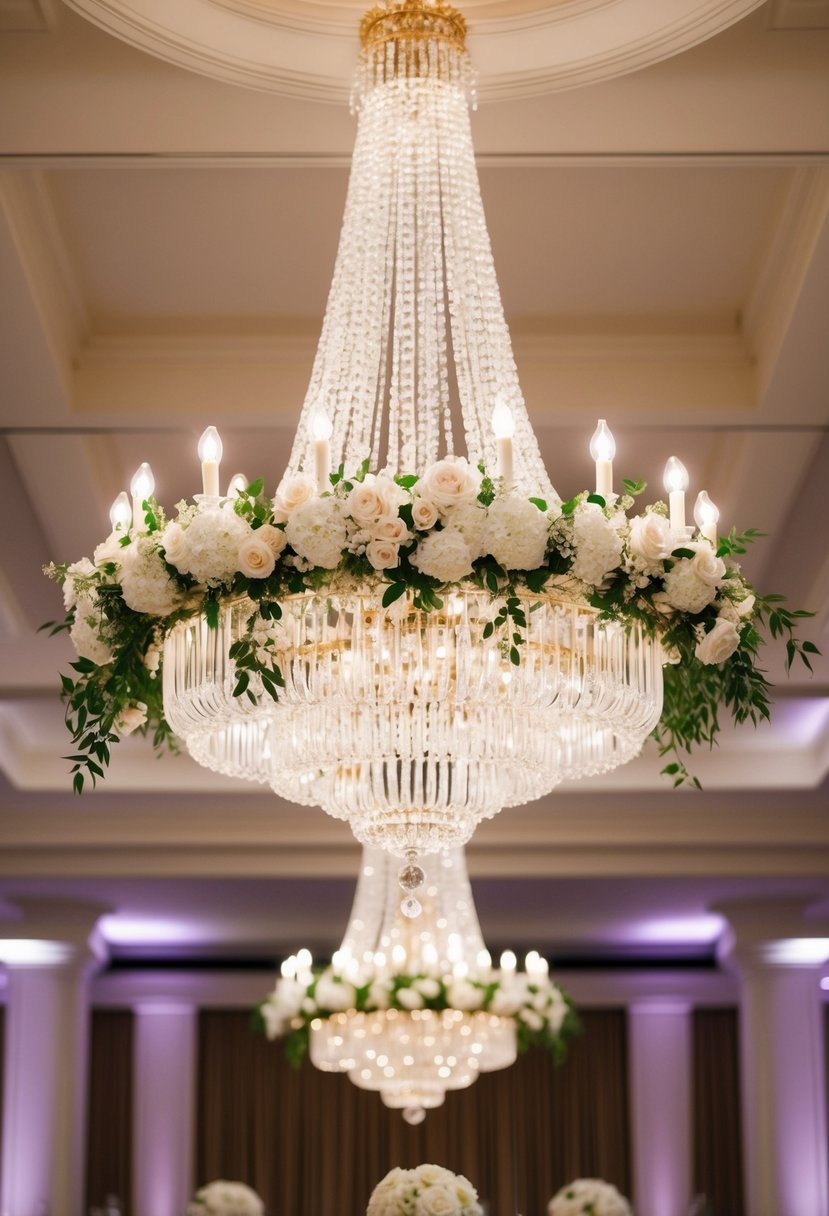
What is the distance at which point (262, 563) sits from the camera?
369cm

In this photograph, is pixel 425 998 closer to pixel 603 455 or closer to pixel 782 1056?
pixel 782 1056

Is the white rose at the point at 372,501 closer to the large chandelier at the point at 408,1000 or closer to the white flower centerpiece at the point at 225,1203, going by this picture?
the large chandelier at the point at 408,1000

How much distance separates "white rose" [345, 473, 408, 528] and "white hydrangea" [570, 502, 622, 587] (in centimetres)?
40

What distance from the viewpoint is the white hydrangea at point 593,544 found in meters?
3.70

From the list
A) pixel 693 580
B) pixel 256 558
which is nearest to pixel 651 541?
pixel 693 580

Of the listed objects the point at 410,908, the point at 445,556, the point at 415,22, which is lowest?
the point at 410,908

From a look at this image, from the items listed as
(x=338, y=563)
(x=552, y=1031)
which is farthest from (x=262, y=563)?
(x=552, y=1031)

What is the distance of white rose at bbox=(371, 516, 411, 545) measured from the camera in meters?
3.62

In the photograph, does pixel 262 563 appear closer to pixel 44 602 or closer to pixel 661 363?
pixel 661 363

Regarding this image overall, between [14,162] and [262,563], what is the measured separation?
5.61 ft

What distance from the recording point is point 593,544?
3697mm

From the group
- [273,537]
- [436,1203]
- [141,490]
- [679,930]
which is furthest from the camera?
[679,930]

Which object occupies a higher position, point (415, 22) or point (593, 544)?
point (415, 22)

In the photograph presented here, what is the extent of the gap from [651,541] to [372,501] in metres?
0.63
